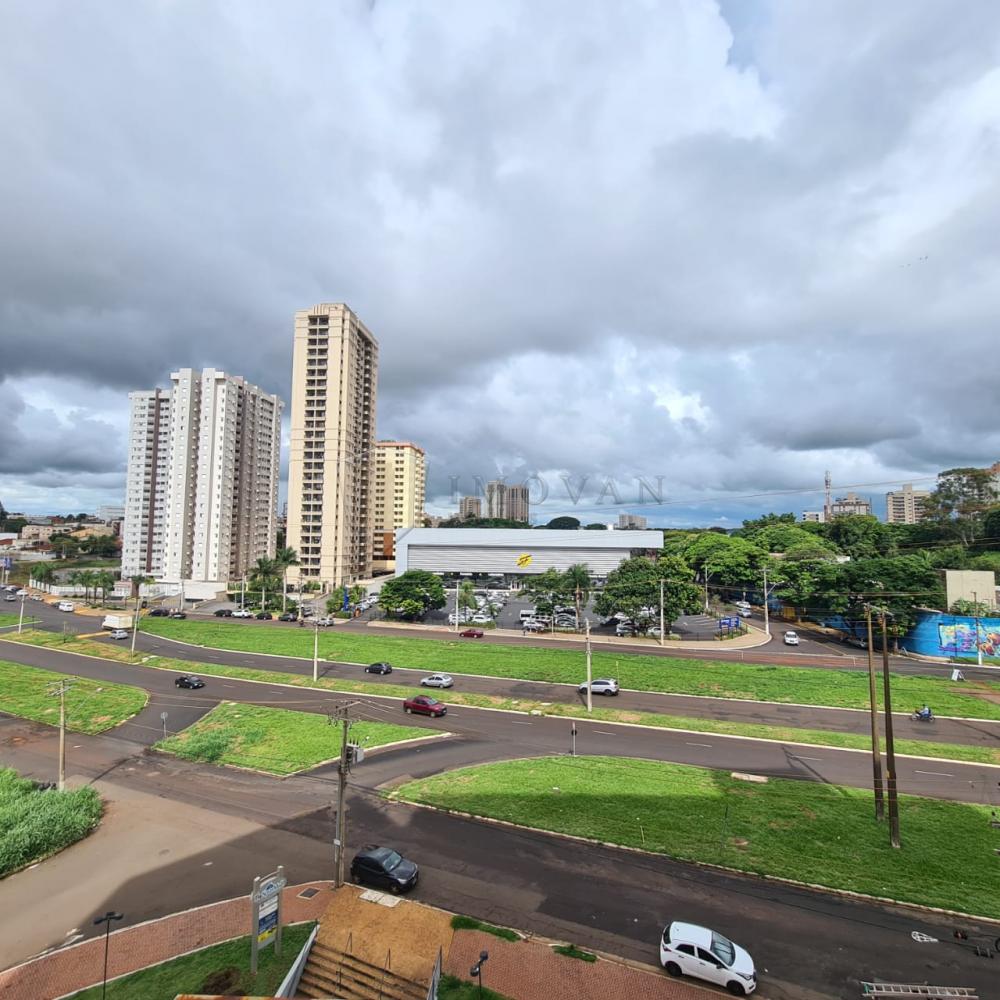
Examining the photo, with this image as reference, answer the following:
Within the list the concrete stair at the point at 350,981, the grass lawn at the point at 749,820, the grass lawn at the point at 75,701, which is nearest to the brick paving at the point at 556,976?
the concrete stair at the point at 350,981

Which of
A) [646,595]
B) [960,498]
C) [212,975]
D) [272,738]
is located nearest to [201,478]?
[272,738]

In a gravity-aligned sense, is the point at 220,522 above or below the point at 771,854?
above

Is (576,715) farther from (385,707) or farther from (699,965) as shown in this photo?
(699,965)

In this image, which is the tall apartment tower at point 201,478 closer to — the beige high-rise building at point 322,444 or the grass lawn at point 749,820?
the beige high-rise building at point 322,444

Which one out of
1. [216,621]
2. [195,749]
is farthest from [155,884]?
[216,621]

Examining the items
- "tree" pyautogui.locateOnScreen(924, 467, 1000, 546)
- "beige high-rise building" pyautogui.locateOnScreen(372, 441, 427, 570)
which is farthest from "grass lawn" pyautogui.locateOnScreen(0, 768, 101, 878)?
"beige high-rise building" pyautogui.locateOnScreen(372, 441, 427, 570)

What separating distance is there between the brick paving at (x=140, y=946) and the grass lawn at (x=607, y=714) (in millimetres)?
23270

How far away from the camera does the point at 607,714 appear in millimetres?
38312

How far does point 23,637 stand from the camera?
6800cm

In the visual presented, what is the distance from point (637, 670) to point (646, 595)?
1493 cm

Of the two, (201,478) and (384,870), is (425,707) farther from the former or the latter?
(201,478)

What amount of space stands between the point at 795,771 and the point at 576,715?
46.1ft

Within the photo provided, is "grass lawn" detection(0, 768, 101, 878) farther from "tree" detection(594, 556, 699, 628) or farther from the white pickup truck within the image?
the white pickup truck

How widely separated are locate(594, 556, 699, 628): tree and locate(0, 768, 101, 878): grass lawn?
49700 mm
